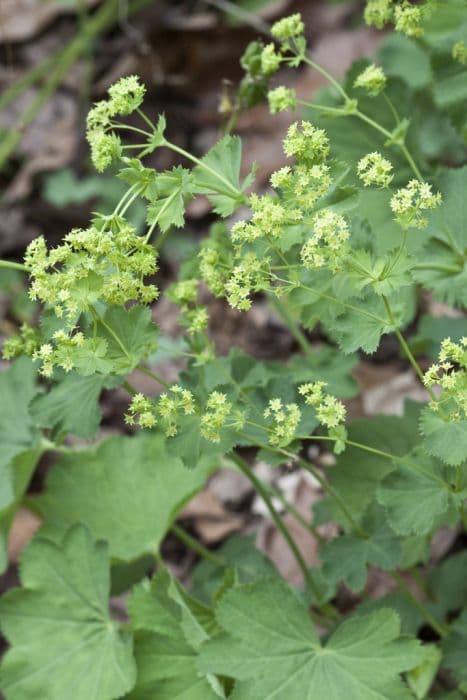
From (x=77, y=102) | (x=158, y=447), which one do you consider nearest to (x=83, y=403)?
(x=158, y=447)

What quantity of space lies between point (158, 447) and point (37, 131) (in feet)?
8.16

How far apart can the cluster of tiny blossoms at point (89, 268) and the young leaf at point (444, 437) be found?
1.87ft

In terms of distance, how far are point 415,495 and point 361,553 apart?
0.31 metres

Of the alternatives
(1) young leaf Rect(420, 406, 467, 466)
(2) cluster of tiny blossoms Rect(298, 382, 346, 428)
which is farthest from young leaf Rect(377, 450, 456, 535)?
(2) cluster of tiny blossoms Rect(298, 382, 346, 428)

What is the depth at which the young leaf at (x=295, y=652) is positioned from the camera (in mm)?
1835

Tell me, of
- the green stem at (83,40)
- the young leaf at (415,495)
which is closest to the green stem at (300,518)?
the young leaf at (415,495)

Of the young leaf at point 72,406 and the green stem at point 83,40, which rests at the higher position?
the green stem at point 83,40

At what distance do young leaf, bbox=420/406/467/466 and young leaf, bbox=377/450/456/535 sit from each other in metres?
0.16

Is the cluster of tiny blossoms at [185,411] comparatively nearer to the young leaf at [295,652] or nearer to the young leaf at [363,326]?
the young leaf at [363,326]

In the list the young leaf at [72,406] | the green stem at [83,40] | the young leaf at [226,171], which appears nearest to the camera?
the young leaf at [226,171]

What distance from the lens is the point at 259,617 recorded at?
192 cm

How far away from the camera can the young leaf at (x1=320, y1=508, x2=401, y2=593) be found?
203 centimetres

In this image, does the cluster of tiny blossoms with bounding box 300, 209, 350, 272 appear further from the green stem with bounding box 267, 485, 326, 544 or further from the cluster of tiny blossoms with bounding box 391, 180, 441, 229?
the green stem with bounding box 267, 485, 326, 544

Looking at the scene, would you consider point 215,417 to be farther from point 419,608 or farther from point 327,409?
point 419,608
